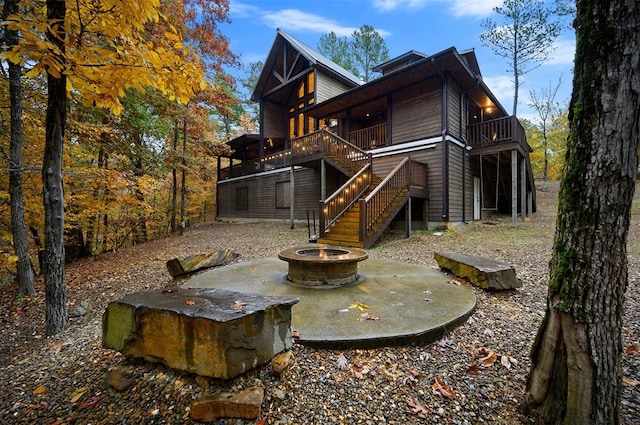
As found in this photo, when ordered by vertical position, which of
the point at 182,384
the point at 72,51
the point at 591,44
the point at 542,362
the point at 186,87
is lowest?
the point at 182,384

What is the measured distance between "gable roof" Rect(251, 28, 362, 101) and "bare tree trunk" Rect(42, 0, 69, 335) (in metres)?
13.7

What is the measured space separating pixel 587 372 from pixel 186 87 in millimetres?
4137

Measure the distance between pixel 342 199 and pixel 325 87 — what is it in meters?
9.52

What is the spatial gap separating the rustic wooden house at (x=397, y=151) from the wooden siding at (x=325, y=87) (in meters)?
0.06

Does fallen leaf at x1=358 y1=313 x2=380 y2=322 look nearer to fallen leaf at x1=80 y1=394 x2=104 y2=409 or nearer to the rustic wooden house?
fallen leaf at x1=80 y1=394 x2=104 y2=409

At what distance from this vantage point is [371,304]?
130 inches

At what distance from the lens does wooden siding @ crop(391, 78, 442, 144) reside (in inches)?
406

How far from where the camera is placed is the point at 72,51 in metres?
2.88

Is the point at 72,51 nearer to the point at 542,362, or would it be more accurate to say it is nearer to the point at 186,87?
the point at 186,87

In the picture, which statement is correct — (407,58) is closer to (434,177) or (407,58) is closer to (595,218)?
(434,177)

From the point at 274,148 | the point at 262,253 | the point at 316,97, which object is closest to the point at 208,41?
the point at 316,97

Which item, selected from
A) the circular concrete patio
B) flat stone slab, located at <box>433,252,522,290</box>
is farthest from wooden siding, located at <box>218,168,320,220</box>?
flat stone slab, located at <box>433,252,522,290</box>

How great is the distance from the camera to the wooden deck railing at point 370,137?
12214 mm

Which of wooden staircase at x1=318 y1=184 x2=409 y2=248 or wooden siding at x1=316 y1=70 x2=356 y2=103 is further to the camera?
wooden siding at x1=316 y1=70 x2=356 y2=103
